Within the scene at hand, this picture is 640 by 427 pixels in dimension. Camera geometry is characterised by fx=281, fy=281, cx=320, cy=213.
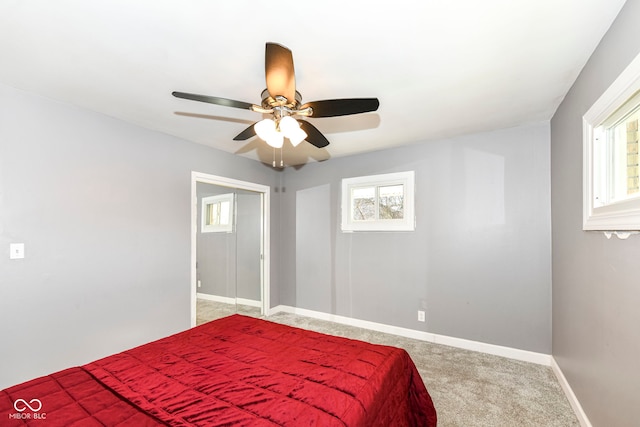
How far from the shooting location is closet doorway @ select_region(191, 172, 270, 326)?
14.2 feet

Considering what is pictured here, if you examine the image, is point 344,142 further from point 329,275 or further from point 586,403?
point 586,403

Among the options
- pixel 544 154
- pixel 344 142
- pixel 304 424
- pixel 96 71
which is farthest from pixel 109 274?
pixel 544 154

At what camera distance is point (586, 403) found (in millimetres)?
1865

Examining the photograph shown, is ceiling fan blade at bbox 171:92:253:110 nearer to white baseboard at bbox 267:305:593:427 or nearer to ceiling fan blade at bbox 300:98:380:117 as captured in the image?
ceiling fan blade at bbox 300:98:380:117

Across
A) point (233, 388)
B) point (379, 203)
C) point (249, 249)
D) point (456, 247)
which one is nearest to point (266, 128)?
point (233, 388)

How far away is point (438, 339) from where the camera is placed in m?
3.29

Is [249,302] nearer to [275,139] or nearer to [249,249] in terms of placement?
[249,249]

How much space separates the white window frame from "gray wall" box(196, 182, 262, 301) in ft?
12.5

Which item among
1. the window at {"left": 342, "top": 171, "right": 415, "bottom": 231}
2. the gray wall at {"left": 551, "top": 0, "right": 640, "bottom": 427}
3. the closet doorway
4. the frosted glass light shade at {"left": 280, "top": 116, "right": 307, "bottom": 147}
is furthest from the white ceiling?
the closet doorway

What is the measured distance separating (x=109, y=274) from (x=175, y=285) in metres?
0.67

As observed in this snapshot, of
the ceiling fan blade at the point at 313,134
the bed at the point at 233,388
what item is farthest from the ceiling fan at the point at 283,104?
the bed at the point at 233,388

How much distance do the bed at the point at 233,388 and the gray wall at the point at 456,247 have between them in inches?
68.4
